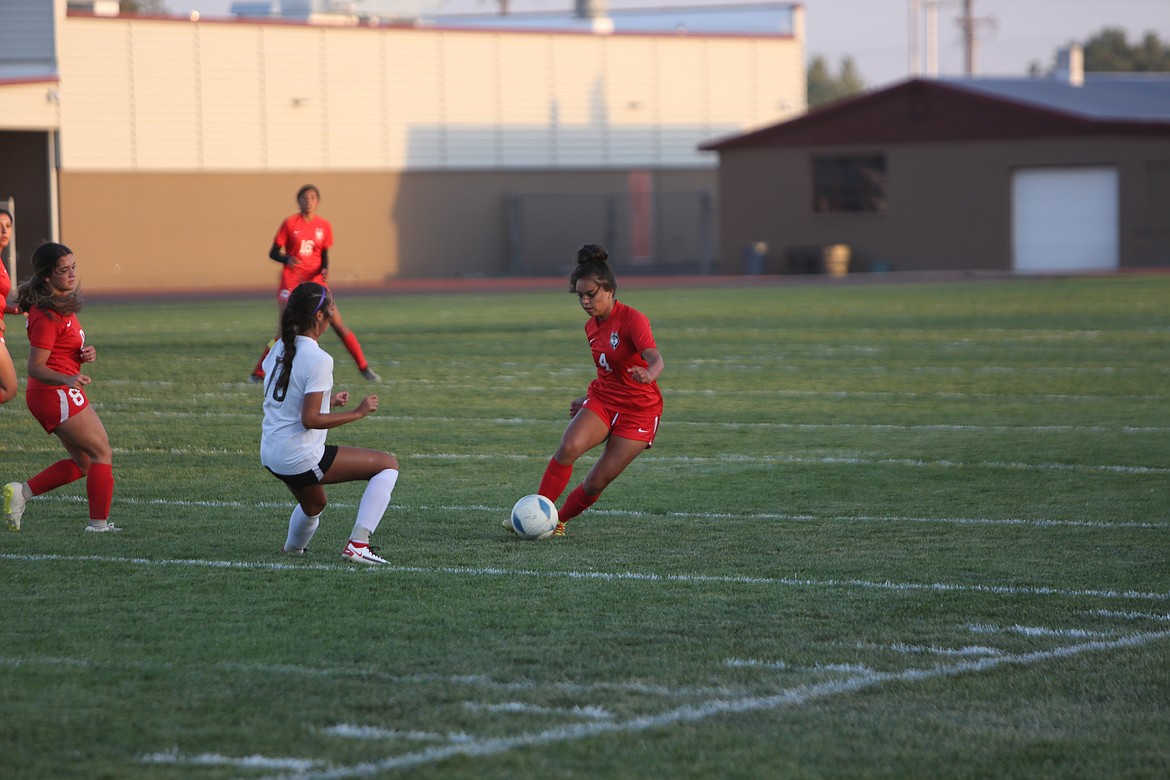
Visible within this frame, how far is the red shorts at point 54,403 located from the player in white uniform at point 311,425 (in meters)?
1.38

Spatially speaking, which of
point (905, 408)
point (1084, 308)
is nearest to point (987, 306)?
point (1084, 308)

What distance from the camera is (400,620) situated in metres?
6.15

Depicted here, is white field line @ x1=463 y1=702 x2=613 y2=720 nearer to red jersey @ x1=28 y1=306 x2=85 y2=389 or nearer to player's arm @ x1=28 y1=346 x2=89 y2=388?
player's arm @ x1=28 y1=346 x2=89 y2=388

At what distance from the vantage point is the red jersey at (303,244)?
1598 centimetres

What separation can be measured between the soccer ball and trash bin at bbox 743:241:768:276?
111 ft

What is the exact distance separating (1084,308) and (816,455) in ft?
49.5

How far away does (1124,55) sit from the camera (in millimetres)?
101438

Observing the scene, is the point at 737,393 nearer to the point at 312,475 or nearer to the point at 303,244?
the point at 303,244

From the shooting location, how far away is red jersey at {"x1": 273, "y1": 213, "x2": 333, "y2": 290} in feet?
52.4

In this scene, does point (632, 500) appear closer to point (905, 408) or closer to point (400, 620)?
point (400, 620)

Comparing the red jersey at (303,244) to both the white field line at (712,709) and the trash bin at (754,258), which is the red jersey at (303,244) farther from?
the trash bin at (754,258)

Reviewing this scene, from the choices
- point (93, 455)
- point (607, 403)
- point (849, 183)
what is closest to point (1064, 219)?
point (849, 183)

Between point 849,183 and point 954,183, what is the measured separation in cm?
287

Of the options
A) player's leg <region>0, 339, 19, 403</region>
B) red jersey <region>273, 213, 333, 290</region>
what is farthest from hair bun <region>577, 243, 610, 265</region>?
red jersey <region>273, 213, 333, 290</region>
